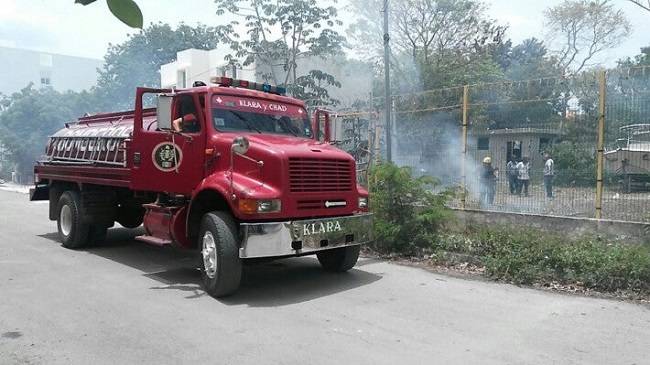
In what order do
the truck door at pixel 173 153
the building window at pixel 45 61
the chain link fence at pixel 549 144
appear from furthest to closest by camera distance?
the building window at pixel 45 61, the chain link fence at pixel 549 144, the truck door at pixel 173 153

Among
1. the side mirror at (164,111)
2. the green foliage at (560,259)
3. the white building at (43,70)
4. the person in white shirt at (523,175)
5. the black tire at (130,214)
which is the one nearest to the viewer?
the green foliage at (560,259)

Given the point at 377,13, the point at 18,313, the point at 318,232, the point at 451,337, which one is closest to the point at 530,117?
the point at 318,232

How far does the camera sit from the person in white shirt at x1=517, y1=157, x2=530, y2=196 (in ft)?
29.4

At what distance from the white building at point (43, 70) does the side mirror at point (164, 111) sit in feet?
190

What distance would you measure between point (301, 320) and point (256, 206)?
133 centimetres

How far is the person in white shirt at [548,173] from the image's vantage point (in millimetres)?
8609

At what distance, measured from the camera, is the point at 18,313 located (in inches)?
219

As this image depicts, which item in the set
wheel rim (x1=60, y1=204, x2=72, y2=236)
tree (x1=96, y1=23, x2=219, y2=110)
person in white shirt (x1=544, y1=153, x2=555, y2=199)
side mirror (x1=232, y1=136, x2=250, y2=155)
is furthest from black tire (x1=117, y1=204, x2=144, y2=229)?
tree (x1=96, y1=23, x2=219, y2=110)

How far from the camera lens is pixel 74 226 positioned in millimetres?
9273

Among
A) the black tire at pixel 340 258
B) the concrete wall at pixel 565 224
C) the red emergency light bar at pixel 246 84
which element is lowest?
the black tire at pixel 340 258

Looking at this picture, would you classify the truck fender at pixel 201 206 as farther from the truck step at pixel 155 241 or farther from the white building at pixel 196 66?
the white building at pixel 196 66

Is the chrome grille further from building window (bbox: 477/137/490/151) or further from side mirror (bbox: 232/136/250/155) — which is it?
building window (bbox: 477/137/490/151)

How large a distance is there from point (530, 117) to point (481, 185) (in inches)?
57.4

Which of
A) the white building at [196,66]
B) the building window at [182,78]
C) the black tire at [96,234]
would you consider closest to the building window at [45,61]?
the white building at [196,66]
